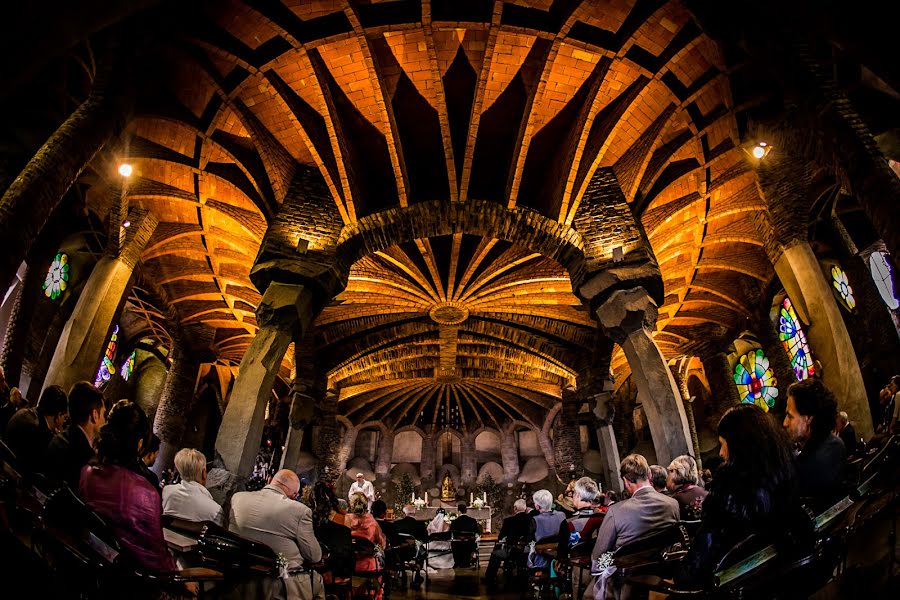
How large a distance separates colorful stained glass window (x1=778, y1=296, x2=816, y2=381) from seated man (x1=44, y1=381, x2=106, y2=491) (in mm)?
14767

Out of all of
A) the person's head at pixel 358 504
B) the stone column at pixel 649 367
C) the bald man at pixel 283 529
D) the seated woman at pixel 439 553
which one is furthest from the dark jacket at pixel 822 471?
the seated woman at pixel 439 553

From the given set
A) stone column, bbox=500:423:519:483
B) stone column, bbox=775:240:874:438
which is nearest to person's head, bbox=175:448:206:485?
stone column, bbox=775:240:874:438

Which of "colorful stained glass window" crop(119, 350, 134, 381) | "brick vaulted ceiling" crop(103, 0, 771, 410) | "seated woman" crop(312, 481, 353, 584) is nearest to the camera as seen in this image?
"seated woman" crop(312, 481, 353, 584)

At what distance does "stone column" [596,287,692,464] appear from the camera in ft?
23.1

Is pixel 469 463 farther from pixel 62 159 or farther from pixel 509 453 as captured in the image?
pixel 62 159

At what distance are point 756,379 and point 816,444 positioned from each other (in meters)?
16.6

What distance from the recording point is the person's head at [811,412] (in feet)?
8.39

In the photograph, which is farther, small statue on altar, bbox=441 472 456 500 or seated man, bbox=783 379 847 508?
small statue on altar, bbox=441 472 456 500

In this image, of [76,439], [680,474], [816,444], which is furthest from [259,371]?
[816,444]

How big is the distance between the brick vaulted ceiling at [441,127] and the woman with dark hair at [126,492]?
21.1ft

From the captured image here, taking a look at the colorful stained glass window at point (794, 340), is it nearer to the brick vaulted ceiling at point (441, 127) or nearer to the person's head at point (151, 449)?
the brick vaulted ceiling at point (441, 127)

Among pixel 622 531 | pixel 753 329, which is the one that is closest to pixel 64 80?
pixel 622 531

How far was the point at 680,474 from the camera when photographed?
3.83 m

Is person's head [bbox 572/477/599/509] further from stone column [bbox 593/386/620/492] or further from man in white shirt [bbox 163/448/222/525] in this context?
stone column [bbox 593/386/620/492]
